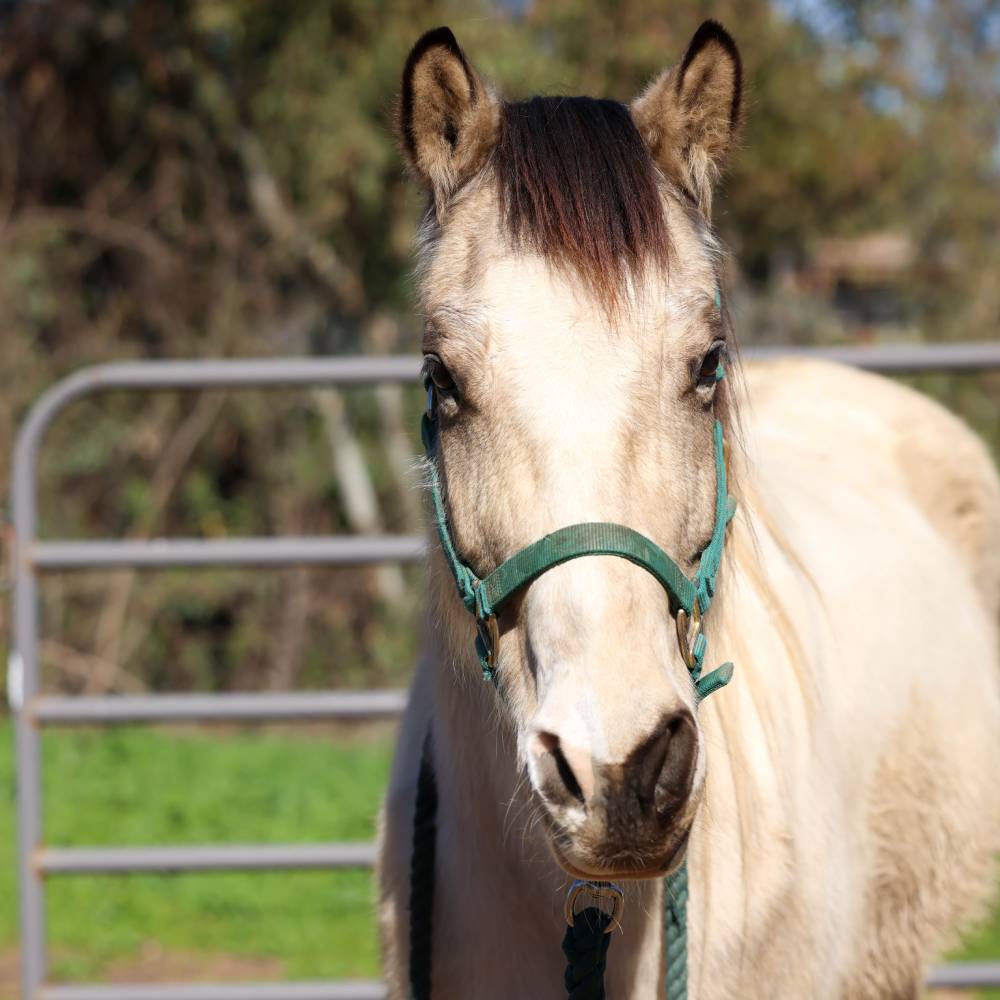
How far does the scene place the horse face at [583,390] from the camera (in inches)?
57.4

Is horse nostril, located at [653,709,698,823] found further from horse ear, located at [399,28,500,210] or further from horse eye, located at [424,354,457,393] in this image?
horse ear, located at [399,28,500,210]

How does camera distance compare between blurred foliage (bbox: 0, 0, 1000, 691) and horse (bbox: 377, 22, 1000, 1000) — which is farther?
blurred foliage (bbox: 0, 0, 1000, 691)

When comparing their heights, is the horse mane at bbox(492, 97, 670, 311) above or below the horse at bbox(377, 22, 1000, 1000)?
above

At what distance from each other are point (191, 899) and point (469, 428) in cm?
384

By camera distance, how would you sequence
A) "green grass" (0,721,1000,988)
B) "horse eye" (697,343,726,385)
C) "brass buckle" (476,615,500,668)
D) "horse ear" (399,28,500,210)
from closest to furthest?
"brass buckle" (476,615,500,668), "horse eye" (697,343,726,385), "horse ear" (399,28,500,210), "green grass" (0,721,1000,988)

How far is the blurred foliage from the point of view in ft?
24.5

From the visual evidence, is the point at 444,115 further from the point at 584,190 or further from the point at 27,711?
the point at 27,711

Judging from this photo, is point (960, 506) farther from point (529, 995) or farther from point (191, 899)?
point (191, 899)

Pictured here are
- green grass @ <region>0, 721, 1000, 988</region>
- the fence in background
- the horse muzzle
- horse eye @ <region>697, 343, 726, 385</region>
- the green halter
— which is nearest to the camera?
the horse muzzle

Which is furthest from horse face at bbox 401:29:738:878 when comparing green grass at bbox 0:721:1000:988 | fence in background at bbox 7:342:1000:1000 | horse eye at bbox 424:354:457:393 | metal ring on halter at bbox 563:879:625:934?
green grass at bbox 0:721:1000:988

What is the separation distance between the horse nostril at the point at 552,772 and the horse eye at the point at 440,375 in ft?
1.76

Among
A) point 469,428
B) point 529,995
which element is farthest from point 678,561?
point 529,995

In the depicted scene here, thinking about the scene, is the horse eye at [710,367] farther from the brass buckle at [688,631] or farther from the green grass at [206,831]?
the green grass at [206,831]

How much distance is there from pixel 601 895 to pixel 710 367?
0.72 metres
